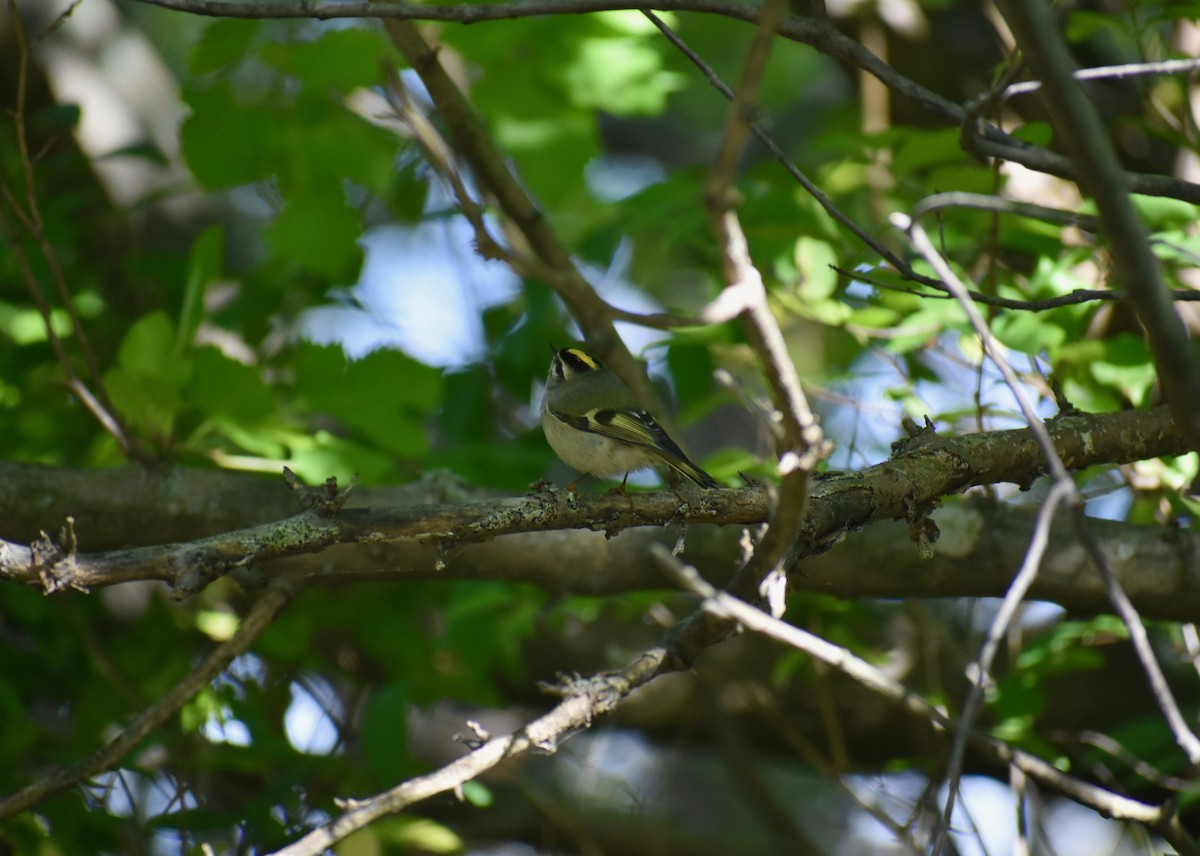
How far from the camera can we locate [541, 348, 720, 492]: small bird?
3.23 metres

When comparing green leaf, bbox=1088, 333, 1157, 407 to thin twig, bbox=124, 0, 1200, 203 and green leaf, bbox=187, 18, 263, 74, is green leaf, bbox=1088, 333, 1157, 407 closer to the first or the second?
thin twig, bbox=124, 0, 1200, 203

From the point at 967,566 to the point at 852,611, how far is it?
1.78ft

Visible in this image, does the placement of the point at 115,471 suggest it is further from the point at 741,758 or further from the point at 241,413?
the point at 741,758

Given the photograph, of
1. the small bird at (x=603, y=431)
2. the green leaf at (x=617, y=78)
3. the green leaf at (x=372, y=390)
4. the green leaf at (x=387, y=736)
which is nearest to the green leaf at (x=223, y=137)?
the green leaf at (x=372, y=390)

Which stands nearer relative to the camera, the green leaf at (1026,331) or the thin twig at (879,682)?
the thin twig at (879,682)

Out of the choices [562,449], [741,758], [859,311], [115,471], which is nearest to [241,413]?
[115,471]

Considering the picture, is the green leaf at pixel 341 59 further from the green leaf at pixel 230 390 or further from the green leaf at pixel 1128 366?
the green leaf at pixel 1128 366

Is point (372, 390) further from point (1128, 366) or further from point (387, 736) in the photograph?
point (1128, 366)

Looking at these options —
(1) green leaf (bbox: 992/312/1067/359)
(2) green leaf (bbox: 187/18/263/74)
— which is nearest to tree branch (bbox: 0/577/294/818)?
(2) green leaf (bbox: 187/18/263/74)

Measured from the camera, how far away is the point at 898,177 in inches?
111

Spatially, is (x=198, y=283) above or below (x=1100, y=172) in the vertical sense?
below

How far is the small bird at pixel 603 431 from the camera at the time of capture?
3.23 m

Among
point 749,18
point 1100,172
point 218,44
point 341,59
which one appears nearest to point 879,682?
point 1100,172

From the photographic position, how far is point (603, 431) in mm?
3363
